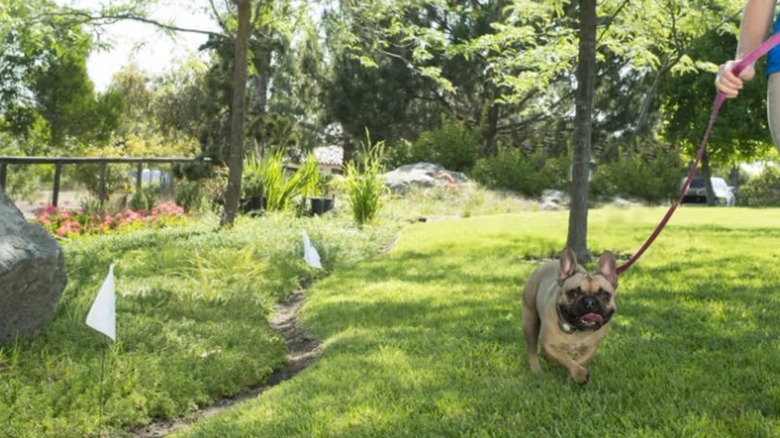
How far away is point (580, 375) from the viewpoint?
3830mm

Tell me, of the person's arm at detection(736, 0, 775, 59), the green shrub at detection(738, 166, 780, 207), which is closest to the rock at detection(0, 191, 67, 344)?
the person's arm at detection(736, 0, 775, 59)

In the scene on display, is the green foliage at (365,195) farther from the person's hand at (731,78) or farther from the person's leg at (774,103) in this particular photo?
the person's leg at (774,103)

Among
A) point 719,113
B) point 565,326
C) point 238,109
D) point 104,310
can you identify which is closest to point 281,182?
point 238,109

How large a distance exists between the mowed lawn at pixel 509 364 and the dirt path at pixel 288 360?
16 centimetres

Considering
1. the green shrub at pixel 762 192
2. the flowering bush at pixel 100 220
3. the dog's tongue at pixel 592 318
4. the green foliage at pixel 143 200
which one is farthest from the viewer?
the green shrub at pixel 762 192

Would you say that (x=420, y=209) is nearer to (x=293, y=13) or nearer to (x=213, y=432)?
(x=293, y=13)

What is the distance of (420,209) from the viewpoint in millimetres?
17625

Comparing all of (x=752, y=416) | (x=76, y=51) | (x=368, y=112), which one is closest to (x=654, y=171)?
(x=368, y=112)

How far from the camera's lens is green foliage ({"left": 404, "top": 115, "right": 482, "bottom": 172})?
998 inches

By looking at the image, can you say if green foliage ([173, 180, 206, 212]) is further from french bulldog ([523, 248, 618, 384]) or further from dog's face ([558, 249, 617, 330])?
dog's face ([558, 249, 617, 330])

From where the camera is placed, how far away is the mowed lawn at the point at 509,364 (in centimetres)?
348

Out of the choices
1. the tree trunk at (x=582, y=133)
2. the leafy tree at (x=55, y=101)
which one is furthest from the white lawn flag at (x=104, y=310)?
the leafy tree at (x=55, y=101)

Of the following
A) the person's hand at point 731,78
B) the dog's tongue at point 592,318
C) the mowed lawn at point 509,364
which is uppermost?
the person's hand at point 731,78

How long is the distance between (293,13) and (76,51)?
3.93 metres
